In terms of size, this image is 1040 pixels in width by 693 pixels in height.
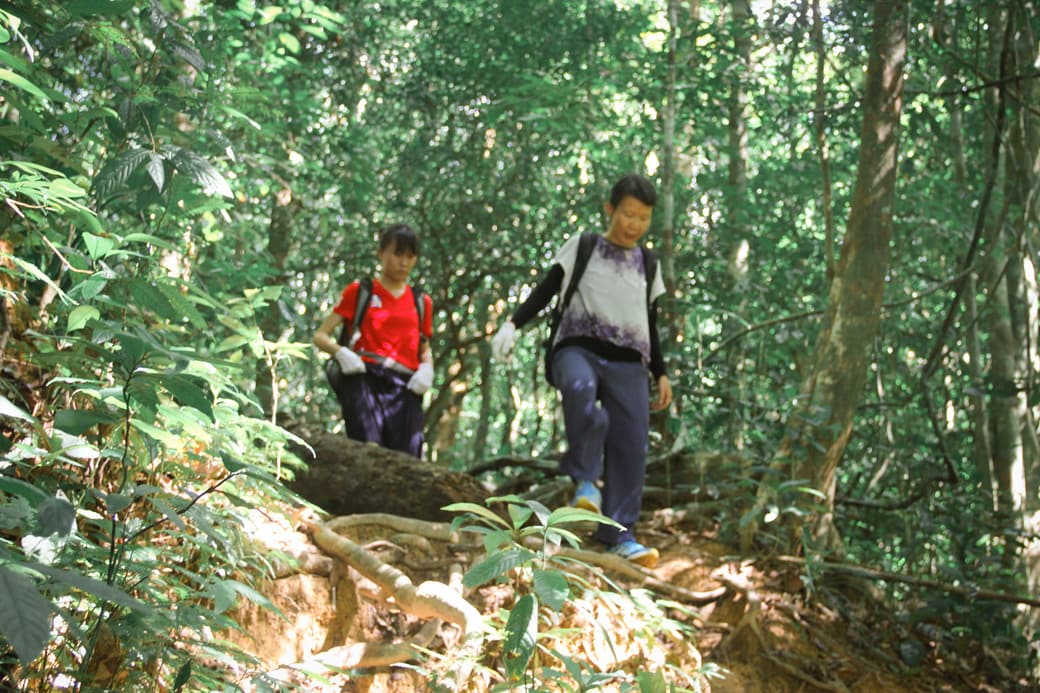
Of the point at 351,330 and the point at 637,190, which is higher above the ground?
the point at 637,190

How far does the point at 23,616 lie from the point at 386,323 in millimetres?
4548

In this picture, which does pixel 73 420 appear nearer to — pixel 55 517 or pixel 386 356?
pixel 55 517

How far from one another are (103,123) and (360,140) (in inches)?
208

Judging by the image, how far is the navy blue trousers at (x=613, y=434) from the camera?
512 centimetres

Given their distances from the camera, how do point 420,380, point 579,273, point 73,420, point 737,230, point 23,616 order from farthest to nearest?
point 737,230 → point 420,380 → point 579,273 → point 73,420 → point 23,616

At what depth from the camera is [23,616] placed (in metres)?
1.53

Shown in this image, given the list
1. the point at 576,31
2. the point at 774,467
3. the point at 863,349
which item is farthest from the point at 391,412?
the point at 576,31

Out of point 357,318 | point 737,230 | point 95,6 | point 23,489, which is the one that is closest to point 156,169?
point 95,6

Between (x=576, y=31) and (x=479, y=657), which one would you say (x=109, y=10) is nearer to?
(x=479, y=657)

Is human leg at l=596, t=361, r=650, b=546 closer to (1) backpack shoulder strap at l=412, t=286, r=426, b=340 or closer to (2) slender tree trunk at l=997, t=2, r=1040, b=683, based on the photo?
(1) backpack shoulder strap at l=412, t=286, r=426, b=340

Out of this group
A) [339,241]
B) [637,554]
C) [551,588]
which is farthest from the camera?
[339,241]

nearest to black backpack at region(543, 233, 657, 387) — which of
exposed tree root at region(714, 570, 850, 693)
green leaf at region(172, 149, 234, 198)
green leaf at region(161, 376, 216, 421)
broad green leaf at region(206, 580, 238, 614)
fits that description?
exposed tree root at region(714, 570, 850, 693)

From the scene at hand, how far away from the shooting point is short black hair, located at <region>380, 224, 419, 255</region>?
19.5 ft

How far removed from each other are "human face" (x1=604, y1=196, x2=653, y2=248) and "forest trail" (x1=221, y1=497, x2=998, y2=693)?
1.76 metres
